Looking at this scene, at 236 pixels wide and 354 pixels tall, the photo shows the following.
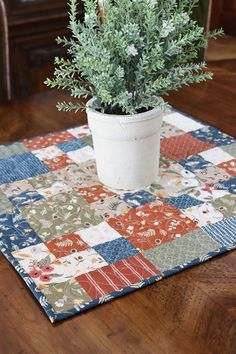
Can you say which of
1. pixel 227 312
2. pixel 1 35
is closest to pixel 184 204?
pixel 227 312

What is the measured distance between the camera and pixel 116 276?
88 cm

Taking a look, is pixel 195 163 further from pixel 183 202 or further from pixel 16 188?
pixel 16 188

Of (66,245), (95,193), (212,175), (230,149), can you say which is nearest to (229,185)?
(212,175)

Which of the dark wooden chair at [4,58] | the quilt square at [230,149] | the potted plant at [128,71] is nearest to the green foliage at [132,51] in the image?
the potted plant at [128,71]

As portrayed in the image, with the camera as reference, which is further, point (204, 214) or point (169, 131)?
point (169, 131)

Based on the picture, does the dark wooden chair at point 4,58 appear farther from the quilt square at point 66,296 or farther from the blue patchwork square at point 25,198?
the quilt square at point 66,296

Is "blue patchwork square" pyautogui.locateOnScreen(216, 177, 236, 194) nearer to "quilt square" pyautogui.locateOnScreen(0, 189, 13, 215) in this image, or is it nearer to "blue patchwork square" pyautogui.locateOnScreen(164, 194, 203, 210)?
"blue patchwork square" pyautogui.locateOnScreen(164, 194, 203, 210)

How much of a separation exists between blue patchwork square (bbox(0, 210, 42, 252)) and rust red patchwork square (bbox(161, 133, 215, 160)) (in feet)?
1.28

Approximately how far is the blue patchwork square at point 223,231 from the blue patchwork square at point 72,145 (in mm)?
438

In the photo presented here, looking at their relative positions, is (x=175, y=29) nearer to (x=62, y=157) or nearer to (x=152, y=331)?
(x=62, y=157)

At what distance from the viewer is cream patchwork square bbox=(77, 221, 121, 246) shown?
0.97m

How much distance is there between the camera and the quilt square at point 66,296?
2.69 feet

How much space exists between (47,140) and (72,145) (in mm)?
69

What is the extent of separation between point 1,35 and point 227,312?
1133 millimetres
